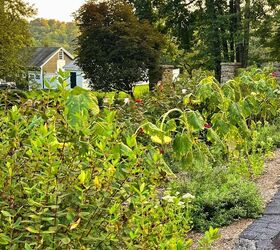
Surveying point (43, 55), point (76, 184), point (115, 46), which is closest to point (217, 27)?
point (115, 46)

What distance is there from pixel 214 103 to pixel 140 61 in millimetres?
15238

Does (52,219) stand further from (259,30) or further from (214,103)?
(259,30)

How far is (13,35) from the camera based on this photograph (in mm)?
19734

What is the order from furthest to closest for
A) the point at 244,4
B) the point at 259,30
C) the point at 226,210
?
the point at 244,4 < the point at 259,30 < the point at 226,210

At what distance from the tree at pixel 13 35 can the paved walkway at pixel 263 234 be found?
56.0 ft

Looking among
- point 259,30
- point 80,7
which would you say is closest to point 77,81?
point 80,7

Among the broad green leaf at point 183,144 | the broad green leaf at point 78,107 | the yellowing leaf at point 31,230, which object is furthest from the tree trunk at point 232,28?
the yellowing leaf at point 31,230

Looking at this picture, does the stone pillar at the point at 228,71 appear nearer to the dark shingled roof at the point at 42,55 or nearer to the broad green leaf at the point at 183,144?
the broad green leaf at the point at 183,144

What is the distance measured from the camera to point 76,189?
173 cm

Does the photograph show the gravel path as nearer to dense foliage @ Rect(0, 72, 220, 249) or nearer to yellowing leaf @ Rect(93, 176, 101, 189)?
dense foliage @ Rect(0, 72, 220, 249)

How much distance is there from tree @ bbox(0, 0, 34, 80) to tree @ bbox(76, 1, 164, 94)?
261 cm

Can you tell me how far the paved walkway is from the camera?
9.43 ft

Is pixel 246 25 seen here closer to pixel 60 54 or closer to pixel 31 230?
pixel 31 230

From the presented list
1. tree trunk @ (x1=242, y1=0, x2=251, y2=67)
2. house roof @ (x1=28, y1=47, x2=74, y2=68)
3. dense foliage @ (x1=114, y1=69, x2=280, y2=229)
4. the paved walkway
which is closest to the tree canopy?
tree trunk @ (x1=242, y1=0, x2=251, y2=67)
